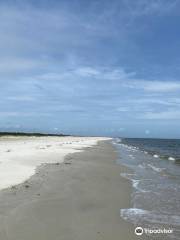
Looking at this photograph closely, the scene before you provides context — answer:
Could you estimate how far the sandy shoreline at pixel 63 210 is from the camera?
27.3 ft

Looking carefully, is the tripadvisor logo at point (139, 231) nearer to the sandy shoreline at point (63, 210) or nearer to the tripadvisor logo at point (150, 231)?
the tripadvisor logo at point (150, 231)

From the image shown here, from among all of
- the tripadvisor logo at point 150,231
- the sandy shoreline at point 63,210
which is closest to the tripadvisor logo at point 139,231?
the tripadvisor logo at point 150,231

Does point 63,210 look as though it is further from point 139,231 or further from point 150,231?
point 150,231

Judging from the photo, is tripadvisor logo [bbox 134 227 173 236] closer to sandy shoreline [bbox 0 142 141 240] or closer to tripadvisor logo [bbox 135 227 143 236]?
tripadvisor logo [bbox 135 227 143 236]

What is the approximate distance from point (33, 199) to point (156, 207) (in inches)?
173

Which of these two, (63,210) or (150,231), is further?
(63,210)

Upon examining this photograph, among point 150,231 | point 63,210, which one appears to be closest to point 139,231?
point 150,231

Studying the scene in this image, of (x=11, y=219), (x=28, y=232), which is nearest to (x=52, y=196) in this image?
(x=11, y=219)

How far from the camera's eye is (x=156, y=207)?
1192 cm

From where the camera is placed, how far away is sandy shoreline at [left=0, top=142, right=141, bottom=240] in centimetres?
831

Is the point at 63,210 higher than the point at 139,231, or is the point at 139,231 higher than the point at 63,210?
the point at 63,210

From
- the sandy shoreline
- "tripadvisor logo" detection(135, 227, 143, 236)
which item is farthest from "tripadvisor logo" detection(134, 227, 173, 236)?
the sandy shoreline

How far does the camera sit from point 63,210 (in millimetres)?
10562

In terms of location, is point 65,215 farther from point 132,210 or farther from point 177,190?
point 177,190
